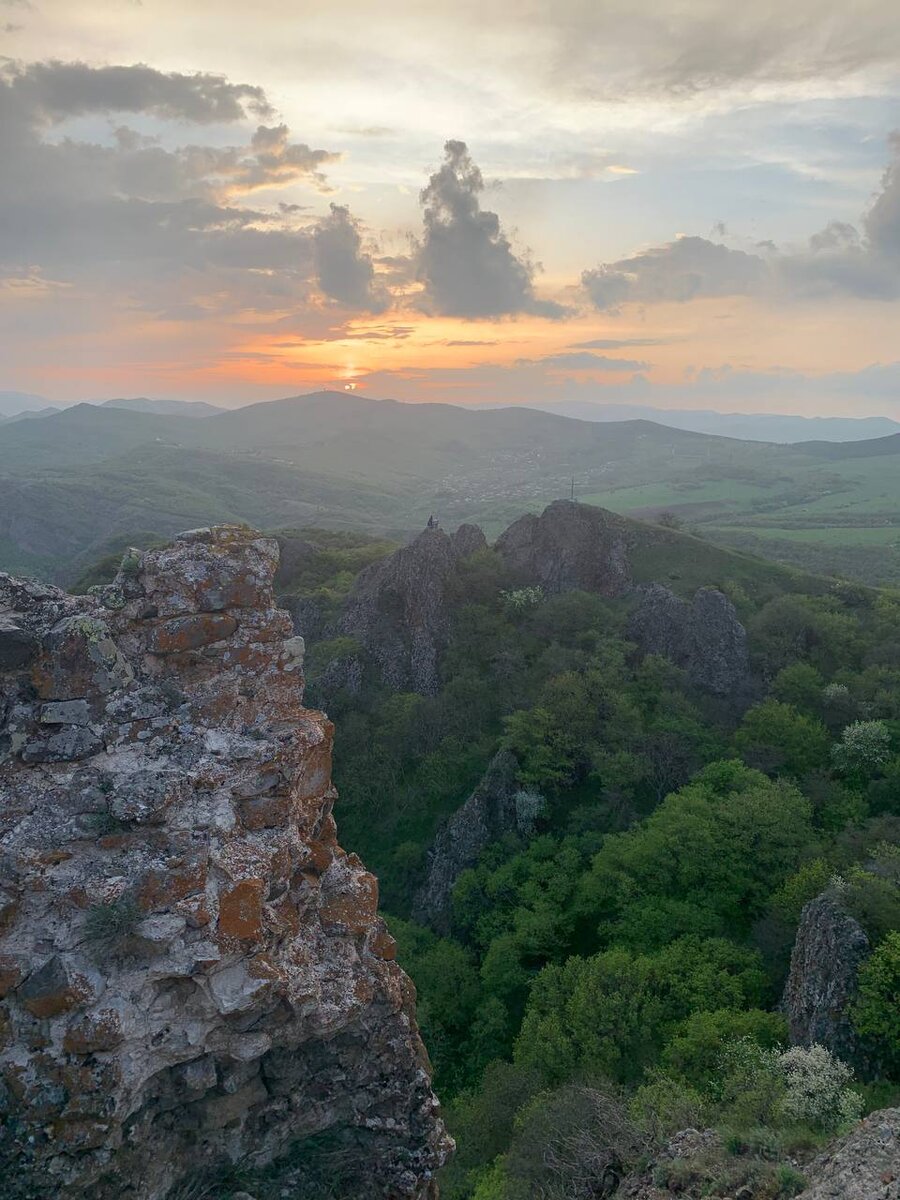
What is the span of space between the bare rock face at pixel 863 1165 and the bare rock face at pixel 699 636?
122ft

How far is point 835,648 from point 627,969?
34042 millimetres

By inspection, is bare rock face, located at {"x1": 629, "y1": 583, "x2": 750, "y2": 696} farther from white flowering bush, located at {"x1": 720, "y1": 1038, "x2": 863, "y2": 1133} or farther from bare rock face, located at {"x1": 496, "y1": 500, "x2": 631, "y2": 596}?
white flowering bush, located at {"x1": 720, "y1": 1038, "x2": 863, "y2": 1133}

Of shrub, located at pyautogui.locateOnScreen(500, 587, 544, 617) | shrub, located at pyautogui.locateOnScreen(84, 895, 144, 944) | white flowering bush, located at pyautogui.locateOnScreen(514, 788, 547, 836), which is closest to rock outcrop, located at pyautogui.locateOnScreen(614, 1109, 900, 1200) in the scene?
shrub, located at pyautogui.locateOnScreen(84, 895, 144, 944)

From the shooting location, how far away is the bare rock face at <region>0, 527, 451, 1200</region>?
10984 millimetres

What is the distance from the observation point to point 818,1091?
17250mm

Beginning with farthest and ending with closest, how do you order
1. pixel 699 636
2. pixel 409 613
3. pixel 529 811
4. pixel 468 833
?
pixel 409 613, pixel 699 636, pixel 468 833, pixel 529 811

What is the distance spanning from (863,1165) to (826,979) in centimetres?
919

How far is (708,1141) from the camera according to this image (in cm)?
1562

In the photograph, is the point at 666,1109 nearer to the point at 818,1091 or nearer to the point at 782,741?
the point at 818,1091

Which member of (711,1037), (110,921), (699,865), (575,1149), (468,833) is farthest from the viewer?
(468,833)

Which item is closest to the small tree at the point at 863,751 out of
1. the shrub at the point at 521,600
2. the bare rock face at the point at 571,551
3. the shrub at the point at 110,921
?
the bare rock face at the point at 571,551

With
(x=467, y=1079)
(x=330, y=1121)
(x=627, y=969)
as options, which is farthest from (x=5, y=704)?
(x=467, y=1079)

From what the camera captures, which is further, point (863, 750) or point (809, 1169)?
point (863, 750)

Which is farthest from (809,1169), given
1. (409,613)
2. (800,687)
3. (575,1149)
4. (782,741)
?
(409,613)
